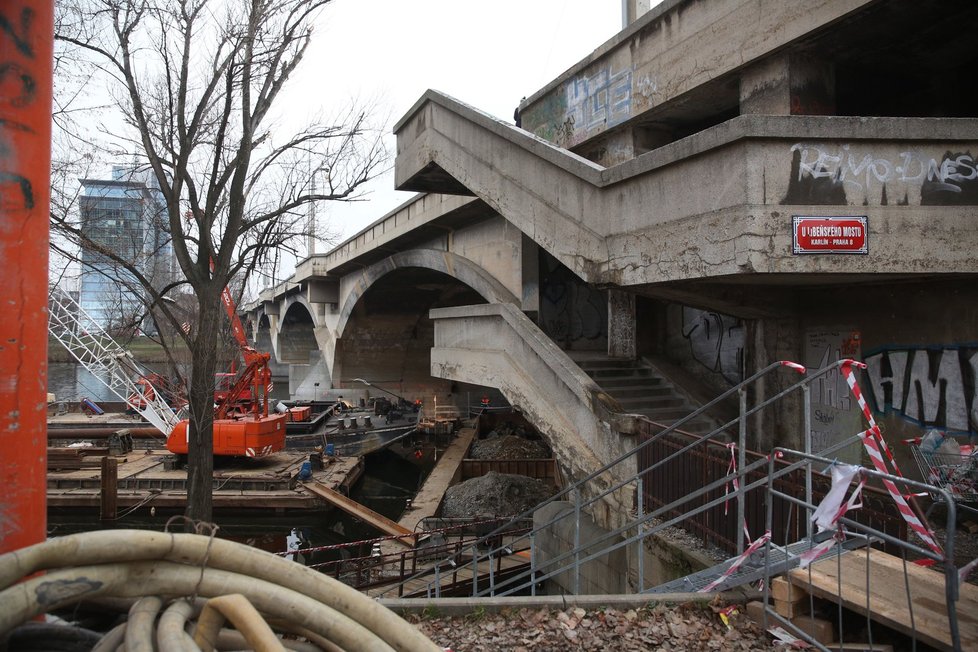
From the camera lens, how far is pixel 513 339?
9.80 metres

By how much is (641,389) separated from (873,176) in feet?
16.3

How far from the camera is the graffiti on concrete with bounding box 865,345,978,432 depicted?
656 centimetres

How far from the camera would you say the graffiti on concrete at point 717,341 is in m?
10.6

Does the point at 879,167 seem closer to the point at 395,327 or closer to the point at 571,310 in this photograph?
the point at 571,310

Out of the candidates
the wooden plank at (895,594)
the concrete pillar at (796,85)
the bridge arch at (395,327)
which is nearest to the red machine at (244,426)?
the bridge arch at (395,327)

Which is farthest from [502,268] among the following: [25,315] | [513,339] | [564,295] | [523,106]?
[25,315]

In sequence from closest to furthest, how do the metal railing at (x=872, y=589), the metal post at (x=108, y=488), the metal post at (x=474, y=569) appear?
the metal railing at (x=872, y=589) < the metal post at (x=474, y=569) < the metal post at (x=108, y=488)

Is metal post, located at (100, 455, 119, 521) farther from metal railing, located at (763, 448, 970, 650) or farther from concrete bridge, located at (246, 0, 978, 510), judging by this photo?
metal railing, located at (763, 448, 970, 650)

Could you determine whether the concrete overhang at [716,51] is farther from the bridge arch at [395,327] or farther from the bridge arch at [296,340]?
the bridge arch at [296,340]

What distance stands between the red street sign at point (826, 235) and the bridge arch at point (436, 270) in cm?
785

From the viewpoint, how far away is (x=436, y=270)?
19.2 metres

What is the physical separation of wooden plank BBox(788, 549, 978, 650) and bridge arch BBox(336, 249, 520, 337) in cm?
970

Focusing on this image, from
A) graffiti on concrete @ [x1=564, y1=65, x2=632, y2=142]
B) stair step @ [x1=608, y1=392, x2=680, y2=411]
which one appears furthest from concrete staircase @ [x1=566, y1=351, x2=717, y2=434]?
graffiti on concrete @ [x1=564, y1=65, x2=632, y2=142]

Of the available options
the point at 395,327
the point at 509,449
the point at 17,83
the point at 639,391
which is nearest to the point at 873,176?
the point at 639,391
